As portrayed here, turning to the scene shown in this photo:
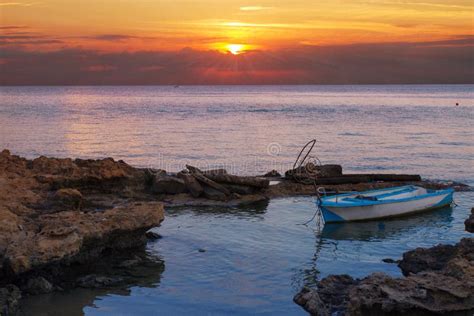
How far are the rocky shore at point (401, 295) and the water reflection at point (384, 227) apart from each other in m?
7.02

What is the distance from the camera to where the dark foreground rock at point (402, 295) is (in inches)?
535

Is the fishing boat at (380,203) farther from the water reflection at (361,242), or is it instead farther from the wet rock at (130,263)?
the wet rock at (130,263)

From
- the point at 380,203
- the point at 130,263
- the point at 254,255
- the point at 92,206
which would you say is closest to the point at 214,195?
the point at 92,206

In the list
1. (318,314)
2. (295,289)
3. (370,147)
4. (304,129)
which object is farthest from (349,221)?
(304,129)

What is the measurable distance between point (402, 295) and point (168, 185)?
15556mm

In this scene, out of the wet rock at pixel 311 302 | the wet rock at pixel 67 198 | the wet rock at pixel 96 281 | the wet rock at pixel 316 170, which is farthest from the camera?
the wet rock at pixel 316 170

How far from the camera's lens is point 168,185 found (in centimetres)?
2752

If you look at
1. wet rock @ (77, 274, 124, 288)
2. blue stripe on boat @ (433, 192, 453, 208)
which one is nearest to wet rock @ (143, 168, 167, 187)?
wet rock @ (77, 274, 124, 288)

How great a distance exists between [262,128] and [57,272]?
60676 mm

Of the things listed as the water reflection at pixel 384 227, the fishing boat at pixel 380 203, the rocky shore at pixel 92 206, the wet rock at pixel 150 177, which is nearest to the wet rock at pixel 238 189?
the rocky shore at pixel 92 206

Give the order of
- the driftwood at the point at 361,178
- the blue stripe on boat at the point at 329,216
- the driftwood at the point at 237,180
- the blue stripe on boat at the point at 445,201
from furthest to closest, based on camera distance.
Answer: the driftwood at the point at 361,178 < the driftwood at the point at 237,180 < the blue stripe on boat at the point at 445,201 < the blue stripe on boat at the point at 329,216

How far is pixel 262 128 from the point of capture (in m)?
76.4

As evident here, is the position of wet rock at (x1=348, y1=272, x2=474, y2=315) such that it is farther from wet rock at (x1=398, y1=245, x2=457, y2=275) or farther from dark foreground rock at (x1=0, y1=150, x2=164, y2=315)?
dark foreground rock at (x1=0, y1=150, x2=164, y2=315)

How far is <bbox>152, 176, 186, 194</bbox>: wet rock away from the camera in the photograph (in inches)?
1081
